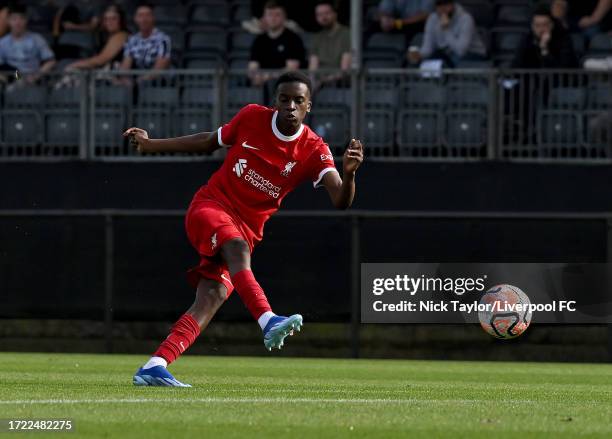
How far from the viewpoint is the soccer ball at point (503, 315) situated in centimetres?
1614

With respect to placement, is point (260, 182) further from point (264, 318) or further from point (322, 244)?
point (322, 244)

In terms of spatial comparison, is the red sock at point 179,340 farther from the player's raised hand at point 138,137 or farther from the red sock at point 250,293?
the player's raised hand at point 138,137

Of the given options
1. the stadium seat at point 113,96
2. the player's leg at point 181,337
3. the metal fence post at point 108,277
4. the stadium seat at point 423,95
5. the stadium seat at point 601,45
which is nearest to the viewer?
the player's leg at point 181,337

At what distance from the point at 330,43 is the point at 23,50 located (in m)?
4.03

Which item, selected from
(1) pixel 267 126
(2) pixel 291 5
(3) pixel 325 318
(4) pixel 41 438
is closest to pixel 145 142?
(1) pixel 267 126

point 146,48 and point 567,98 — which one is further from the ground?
point 146,48

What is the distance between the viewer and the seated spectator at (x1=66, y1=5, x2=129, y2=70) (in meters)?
19.7

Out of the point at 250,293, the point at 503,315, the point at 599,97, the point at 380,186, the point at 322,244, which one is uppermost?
the point at 599,97

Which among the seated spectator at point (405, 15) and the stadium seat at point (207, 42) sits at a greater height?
the seated spectator at point (405, 15)

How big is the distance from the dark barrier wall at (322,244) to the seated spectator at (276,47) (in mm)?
1691

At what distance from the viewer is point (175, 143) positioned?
33.2 feet

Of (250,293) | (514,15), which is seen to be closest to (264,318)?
(250,293)

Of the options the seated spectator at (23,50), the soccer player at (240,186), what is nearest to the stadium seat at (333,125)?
the seated spectator at (23,50)

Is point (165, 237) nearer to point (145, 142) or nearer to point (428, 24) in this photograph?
point (428, 24)
